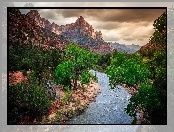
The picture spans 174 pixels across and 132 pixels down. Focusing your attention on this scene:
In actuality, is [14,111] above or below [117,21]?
below

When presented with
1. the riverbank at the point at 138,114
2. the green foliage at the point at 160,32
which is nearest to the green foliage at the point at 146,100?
the riverbank at the point at 138,114

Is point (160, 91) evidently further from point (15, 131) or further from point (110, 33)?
point (15, 131)

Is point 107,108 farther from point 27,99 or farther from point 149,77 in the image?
point 27,99

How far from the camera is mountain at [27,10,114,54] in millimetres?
7625

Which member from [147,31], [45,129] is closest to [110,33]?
[147,31]

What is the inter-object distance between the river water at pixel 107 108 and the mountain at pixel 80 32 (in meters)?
0.60

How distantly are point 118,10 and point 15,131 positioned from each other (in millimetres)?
3541

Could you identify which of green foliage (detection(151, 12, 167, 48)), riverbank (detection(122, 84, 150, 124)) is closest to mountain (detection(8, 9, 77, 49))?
riverbank (detection(122, 84, 150, 124))

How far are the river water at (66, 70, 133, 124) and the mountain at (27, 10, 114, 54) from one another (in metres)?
0.60

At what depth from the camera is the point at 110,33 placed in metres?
7.80

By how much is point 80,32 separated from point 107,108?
184cm

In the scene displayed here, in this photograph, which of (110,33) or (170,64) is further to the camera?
(110,33)

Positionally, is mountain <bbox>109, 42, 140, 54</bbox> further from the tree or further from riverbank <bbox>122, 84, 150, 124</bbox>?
riverbank <bbox>122, 84, 150, 124</bbox>

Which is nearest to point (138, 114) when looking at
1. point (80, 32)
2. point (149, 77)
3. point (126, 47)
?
point (149, 77)
